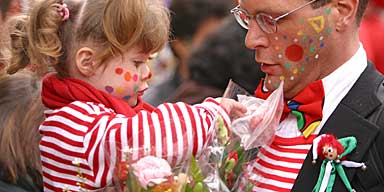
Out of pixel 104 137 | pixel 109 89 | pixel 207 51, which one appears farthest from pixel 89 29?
pixel 207 51

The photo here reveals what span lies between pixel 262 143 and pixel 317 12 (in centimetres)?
48

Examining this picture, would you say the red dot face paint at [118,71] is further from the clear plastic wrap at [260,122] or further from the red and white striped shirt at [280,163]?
the red and white striped shirt at [280,163]

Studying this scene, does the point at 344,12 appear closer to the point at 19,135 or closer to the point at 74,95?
the point at 74,95

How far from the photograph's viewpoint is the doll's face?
3.52 metres

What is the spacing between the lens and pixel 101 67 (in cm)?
372

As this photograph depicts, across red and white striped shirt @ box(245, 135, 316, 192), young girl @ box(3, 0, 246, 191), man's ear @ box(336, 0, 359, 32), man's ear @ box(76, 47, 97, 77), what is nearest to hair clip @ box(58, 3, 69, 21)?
young girl @ box(3, 0, 246, 191)

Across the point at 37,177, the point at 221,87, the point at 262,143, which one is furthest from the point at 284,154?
the point at 221,87

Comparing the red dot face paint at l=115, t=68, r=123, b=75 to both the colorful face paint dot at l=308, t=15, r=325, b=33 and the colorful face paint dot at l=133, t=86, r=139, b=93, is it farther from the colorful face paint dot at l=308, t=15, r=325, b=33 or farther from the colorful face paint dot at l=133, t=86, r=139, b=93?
the colorful face paint dot at l=308, t=15, r=325, b=33

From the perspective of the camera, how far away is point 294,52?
364cm

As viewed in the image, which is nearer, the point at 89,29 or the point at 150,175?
the point at 150,175

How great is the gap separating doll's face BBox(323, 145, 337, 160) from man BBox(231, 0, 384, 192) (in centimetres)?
6

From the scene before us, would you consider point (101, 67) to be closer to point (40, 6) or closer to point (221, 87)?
point (40, 6)

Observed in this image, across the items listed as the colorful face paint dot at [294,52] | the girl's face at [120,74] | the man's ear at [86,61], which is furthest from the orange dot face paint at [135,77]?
the colorful face paint dot at [294,52]

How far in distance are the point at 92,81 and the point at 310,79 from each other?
2.45 feet
